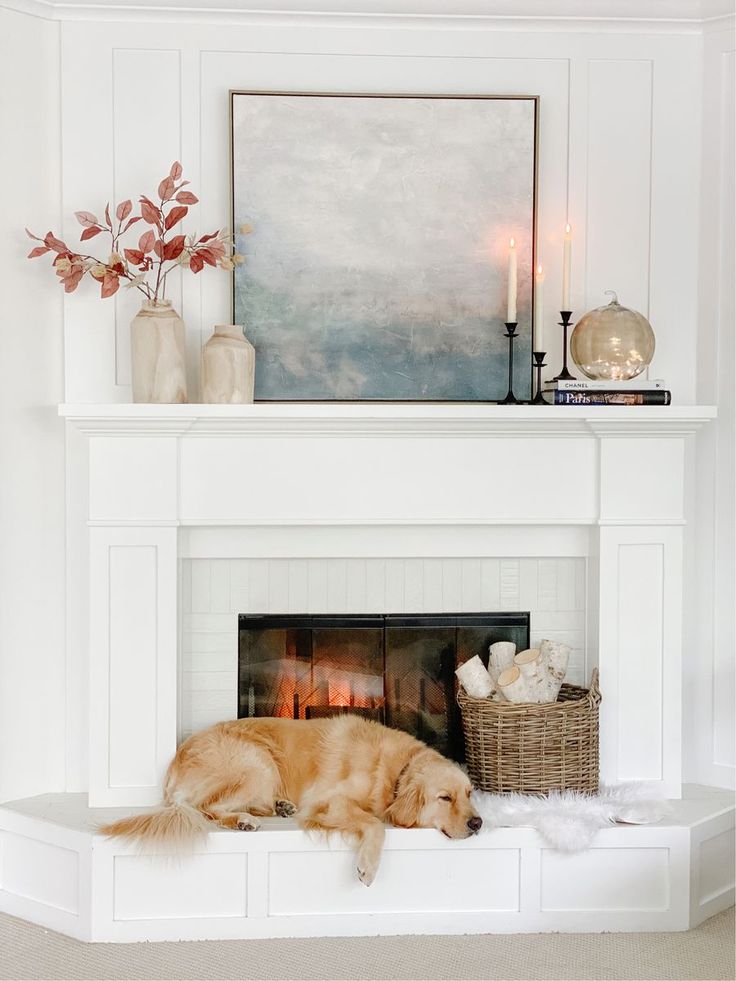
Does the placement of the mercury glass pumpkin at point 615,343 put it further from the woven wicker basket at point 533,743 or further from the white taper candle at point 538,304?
the woven wicker basket at point 533,743

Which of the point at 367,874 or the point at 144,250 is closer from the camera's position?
the point at 367,874

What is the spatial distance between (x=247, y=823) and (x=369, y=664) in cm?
62

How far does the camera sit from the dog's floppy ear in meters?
2.43

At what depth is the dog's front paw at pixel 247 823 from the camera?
2404mm

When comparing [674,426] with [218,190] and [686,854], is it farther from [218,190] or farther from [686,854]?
[218,190]

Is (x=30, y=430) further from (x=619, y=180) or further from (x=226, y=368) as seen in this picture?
(x=619, y=180)

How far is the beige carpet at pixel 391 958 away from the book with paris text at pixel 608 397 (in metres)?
1.38

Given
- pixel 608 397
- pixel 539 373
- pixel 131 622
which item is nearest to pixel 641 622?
pixel 608 397

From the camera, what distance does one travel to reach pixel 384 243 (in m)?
2.78

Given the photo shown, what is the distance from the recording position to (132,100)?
8.94ft

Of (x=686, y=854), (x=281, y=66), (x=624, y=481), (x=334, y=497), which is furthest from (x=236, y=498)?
(x=686, y=854)

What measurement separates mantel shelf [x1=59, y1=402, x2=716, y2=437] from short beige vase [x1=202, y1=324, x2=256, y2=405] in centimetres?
7

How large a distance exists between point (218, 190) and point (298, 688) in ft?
4.82

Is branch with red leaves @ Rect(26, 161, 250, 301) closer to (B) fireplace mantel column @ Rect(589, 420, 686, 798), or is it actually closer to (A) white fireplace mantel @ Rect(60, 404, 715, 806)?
(A) white fireplace mantel @ Rect(60, 404, 715, 806)
